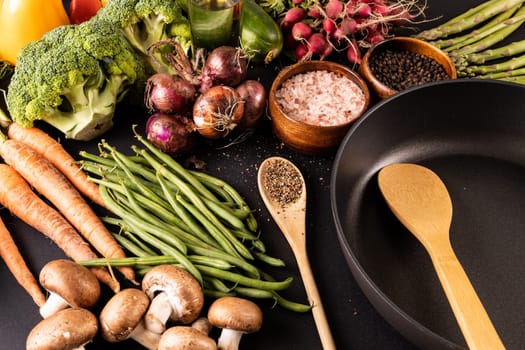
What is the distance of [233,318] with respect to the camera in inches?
40.3

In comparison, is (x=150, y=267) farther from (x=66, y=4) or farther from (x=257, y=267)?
(x=66, y=4)

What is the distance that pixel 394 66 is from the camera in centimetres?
146

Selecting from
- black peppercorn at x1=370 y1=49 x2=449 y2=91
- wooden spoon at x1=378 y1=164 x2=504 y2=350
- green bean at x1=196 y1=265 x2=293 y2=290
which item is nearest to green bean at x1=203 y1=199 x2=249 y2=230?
green bean at x1=196 y1=265 x2=293 y2=290

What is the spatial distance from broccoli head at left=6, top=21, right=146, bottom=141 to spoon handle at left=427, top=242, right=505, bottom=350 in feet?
2.84

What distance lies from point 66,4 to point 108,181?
0.81m

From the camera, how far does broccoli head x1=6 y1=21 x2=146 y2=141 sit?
4.18 feet

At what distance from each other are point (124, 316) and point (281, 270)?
1.21ft

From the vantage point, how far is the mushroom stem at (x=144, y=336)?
106 cm

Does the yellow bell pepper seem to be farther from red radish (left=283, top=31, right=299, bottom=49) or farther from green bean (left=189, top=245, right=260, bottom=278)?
green bean (left=189, top=245, right=260, bottom=278)

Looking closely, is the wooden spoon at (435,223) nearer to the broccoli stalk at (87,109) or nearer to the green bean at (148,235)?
the green bean at (148,235)

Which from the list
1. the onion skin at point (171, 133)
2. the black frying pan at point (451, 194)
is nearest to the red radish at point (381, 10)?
the black frying pan at point (451, 194)

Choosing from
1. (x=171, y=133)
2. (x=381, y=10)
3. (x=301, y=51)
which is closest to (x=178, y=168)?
(x=171, y=133)

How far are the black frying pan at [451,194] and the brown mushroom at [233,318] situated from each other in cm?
22

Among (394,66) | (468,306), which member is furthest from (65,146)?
(468,306)
